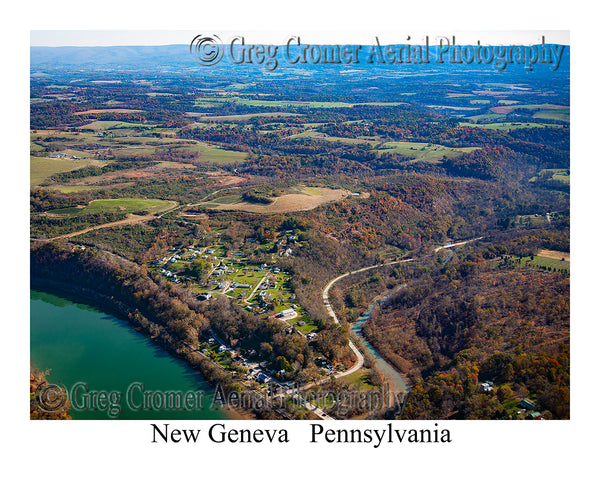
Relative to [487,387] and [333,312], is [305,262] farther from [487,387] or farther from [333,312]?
[487,387]

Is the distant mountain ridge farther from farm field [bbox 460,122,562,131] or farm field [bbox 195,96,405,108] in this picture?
farm field [bbox 460,122,562,131]

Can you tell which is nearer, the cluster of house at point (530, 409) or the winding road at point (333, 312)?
the cluster of house at point (530, 409)

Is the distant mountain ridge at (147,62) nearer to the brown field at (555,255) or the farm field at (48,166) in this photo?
the farm field at (48,166)

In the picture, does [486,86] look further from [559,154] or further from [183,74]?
[183,74]

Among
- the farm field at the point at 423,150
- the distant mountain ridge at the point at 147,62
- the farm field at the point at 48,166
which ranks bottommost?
the farm field at the point at 48,166

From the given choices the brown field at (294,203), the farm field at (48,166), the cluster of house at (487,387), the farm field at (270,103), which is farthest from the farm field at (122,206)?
the farm field at (270,103)

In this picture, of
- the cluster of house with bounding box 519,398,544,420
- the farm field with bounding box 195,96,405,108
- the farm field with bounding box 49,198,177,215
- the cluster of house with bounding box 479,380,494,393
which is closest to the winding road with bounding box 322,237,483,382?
the cluster of house with bounding box 479,380,494,393

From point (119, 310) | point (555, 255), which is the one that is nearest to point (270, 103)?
point (119, 310)
